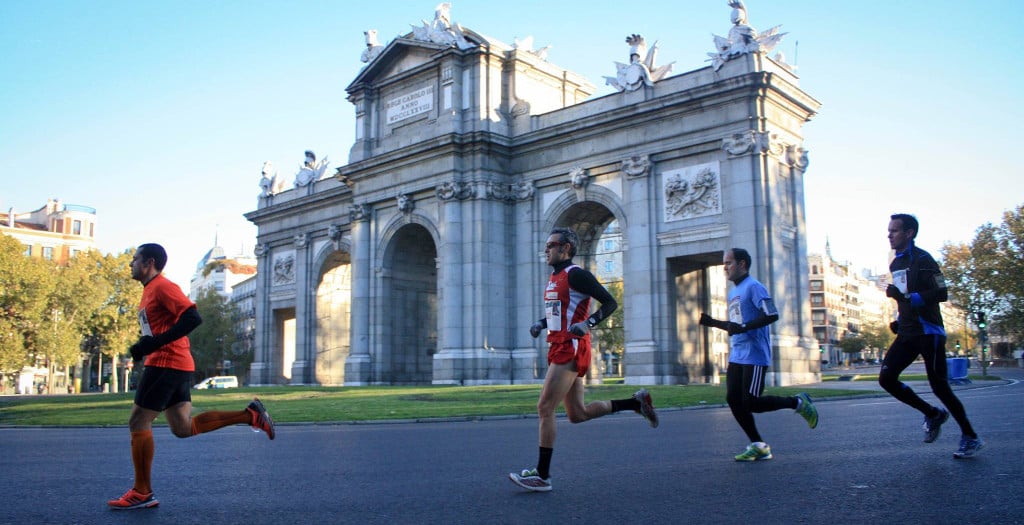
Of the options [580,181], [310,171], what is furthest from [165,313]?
[310,171]

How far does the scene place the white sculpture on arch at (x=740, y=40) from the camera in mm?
29938

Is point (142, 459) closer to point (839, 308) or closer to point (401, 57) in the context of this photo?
point (401, 57)

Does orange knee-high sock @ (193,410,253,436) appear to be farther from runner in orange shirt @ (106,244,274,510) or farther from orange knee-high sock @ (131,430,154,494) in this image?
orange knee-high sock @ (131,430,154,494)

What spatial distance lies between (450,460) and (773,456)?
128 inches

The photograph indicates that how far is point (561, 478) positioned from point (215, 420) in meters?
2.85

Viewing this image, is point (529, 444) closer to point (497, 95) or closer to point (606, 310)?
point (606, 310)

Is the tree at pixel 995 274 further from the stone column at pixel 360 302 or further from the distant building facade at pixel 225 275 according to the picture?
the distant building facade at pixel 225 275

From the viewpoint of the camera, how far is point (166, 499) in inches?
261

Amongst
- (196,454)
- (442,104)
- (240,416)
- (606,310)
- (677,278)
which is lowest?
(196,454)

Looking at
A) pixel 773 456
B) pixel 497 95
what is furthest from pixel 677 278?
pixel 773 456

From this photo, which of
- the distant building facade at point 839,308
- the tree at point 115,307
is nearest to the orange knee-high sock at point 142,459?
the tree at point 115,307

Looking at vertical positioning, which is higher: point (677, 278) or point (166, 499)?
point (677, 278)

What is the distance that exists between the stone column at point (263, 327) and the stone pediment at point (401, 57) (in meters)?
14.2

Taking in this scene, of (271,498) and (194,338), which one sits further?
(194,338)
